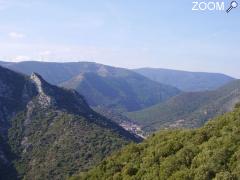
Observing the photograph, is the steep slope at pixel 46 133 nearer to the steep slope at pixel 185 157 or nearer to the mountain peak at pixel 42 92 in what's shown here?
the mountain peak at pixel 42 92

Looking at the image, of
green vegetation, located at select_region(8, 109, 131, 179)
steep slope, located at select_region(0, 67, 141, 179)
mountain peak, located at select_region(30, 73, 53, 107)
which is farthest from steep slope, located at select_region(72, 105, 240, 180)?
mountain peak, located at select_region(30, 73, 53, 107)

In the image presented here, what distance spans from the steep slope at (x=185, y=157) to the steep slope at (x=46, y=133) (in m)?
78.8

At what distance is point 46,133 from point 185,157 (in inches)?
4652

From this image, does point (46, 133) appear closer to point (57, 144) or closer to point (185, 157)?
point (57, 144)

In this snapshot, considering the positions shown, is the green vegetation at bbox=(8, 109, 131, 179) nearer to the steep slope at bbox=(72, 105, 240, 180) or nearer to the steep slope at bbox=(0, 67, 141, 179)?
the steep slope at bbox=(0, 67, 141, 179)

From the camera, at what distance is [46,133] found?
→ 15712 centimetres

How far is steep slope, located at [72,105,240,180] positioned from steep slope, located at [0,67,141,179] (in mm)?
78786

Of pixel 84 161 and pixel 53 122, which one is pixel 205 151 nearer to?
pixel 84 161

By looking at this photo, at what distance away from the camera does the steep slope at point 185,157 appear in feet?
124

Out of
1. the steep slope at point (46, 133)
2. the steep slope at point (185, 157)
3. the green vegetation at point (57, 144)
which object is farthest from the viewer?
the steep slope at point (46, 133)

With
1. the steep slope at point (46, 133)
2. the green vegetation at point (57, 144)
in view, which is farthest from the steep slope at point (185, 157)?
the steep slope at point (46, 133)

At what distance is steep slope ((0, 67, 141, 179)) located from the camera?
138m

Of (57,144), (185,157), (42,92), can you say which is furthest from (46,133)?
(185,157)

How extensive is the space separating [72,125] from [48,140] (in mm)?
8994
